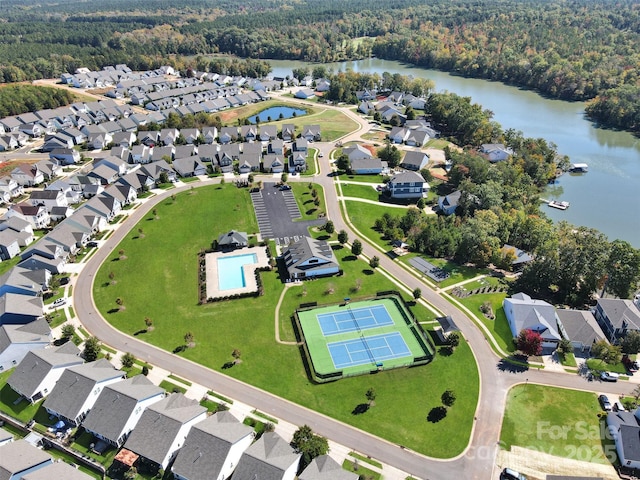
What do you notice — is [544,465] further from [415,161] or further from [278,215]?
[415,161]

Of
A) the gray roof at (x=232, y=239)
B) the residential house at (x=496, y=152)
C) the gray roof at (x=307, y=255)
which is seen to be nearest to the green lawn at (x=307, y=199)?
the gray roof at (x=232, y=239)

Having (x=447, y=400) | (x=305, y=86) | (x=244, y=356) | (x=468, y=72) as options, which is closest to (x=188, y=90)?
(x=305, y=86)

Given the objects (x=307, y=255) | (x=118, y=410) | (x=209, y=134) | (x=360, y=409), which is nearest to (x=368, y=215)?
(x=307, y=255)

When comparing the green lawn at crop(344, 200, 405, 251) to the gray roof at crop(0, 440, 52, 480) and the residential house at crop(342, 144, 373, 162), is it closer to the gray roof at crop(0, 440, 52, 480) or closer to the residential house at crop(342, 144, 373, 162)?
the residential house at crop(342, 144, 373, 162)

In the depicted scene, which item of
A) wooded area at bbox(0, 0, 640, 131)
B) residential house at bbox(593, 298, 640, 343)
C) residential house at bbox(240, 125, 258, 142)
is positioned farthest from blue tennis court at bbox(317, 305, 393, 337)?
wooded area at bbox(0, 0, 640, 131)

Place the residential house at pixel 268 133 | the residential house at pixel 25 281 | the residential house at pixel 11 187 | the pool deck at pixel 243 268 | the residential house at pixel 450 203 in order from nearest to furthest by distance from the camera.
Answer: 1. the residential house at pixel 25 281
2. the pool deck at pixel 243 268
3. the residential house at pixel 450 203
4. the residential house at pixel 11 187
5. the residential house at pixel 268 133

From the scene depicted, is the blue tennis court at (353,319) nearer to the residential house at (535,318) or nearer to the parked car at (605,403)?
the residential house at (535,318)
